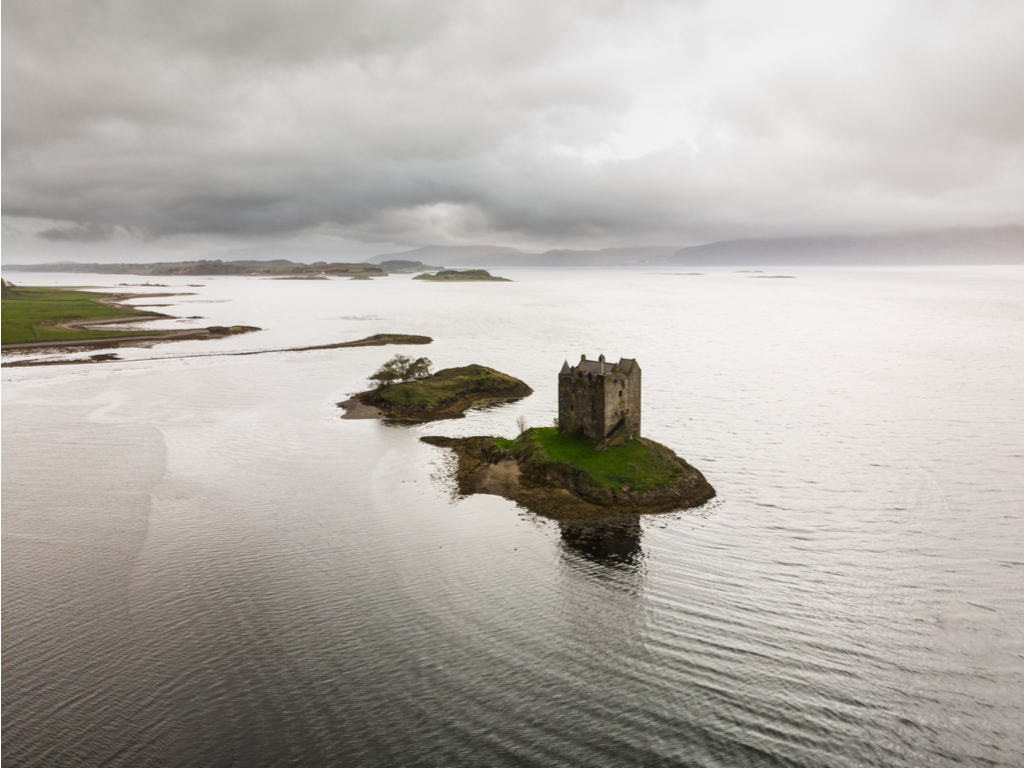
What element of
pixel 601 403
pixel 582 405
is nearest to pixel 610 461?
pixel 601 403

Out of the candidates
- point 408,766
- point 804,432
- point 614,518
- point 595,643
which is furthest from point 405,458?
point 804,432

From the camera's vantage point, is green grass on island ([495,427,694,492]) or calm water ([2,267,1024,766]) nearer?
calm water ([2,267,1024,766])

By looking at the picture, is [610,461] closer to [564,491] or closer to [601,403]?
[564,491]

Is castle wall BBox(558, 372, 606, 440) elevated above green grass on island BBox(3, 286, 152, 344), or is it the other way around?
green grass on island BBox(3, 286, 152, 344)

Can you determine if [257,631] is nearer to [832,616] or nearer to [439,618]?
[439,618]

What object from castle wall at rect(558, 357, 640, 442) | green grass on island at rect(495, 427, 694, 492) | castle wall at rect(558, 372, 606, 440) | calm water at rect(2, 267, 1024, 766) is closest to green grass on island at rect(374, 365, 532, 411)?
calm water at rect(2, 267, 1024, 766)

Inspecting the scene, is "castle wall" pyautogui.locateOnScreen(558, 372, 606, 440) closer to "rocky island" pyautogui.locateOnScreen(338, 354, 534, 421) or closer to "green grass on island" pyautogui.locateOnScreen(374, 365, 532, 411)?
"rocky island" pyautogui.locateOnScreen(338, 354, 534, 421)
